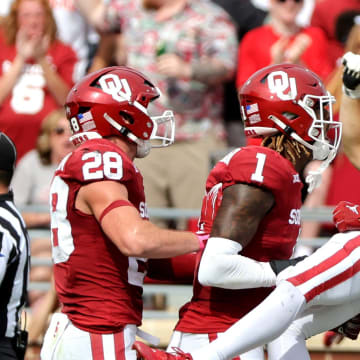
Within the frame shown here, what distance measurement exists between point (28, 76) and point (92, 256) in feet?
13.2

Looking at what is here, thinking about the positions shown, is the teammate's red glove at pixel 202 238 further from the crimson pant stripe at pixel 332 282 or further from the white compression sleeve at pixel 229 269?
the crimson pant stripe at pixel 332 282

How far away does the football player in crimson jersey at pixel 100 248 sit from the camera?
3775 mm

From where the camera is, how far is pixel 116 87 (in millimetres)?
4262

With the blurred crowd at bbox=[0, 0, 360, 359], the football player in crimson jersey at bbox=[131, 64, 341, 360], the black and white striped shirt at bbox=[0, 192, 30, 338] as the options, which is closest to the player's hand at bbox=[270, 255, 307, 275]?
the football player in crimson jersey at bbox=[131, 64, 341, 360]

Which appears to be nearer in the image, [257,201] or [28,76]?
[257,201]

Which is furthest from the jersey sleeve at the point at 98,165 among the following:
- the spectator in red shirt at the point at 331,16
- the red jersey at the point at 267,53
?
the spectator in red shirt at the point at 331,16

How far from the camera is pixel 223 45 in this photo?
23.8ft

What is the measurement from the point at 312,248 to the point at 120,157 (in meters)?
3.46

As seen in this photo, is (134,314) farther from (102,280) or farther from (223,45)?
(223,45)

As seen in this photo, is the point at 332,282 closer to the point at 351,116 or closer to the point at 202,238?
the point at 202,238

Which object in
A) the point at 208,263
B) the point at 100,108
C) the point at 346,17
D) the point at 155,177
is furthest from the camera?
the point at 346,17

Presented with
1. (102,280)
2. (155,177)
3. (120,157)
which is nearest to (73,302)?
(102,280)

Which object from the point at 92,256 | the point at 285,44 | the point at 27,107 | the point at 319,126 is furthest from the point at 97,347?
the point at 27,107

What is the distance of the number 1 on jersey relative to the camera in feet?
12.2
